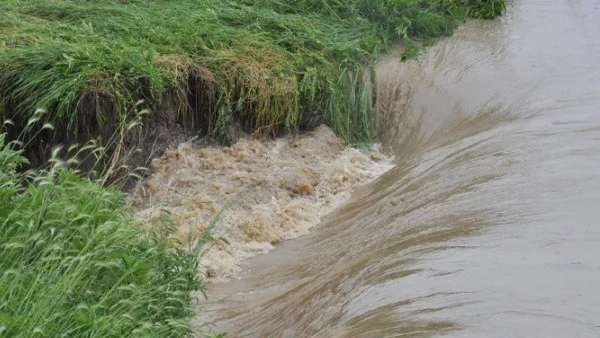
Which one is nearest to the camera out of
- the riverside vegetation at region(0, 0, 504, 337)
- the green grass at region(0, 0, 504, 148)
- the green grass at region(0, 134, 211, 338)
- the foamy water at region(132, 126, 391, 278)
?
the green grass at region(0, 134, 211, 338)

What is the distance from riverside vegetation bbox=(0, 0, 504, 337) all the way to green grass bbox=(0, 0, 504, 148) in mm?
14

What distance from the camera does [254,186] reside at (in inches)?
340

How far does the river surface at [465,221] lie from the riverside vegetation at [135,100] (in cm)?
49

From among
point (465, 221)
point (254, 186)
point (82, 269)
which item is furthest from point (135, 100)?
point (82, 269)

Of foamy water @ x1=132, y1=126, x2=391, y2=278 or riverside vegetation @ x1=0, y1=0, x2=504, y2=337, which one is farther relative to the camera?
foamy water @ x1=132, y1=126, x2=391, y2=278

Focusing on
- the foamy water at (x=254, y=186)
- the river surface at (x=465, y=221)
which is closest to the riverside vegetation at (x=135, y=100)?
the foamy water at (x=254, y=186)

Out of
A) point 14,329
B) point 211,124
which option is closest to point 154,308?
point 14,329

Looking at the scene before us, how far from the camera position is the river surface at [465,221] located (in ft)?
16.7

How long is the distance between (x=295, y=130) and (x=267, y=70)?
24.7 inches

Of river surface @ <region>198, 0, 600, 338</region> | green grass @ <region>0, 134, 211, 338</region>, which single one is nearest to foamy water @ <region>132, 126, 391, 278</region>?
river surface @ <region>198, 0, 600, 338</region>

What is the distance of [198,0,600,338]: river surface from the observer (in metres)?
5.09

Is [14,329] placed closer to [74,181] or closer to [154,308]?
[154,308]

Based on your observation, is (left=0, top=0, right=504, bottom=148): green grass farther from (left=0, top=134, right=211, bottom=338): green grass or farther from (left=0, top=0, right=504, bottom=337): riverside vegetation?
(left=0, top=134, right=211, bottom=338): green grass

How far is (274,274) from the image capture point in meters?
7.25
